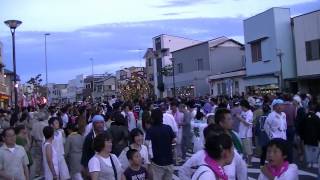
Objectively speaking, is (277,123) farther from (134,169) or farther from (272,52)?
(272,52)

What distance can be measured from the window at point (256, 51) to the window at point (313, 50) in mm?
5381

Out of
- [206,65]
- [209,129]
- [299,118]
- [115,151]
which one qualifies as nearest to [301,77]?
[206,65]

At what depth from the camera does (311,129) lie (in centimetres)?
1199

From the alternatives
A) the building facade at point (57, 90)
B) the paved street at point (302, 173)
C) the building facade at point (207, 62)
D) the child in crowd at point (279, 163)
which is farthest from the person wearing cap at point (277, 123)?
the building facade at point (57, 90)

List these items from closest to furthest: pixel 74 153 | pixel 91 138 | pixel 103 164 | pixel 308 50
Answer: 1. pixel 103 164
2. pixel 91 138
3. pixel 74 153
4. pixel 308 50

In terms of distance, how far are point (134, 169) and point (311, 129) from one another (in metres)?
6.74

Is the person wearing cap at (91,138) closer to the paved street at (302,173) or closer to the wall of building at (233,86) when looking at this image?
the paved street at (302,173)

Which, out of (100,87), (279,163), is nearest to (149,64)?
(100,87)

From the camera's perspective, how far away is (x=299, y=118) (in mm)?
12922

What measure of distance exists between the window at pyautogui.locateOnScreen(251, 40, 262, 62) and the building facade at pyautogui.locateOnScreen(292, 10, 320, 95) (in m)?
3.97

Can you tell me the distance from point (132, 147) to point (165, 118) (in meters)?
4.94

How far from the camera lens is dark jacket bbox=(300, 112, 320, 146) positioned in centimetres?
1191

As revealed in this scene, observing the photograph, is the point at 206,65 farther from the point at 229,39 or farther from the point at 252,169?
the point at 252,169

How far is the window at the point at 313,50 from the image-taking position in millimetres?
34359
